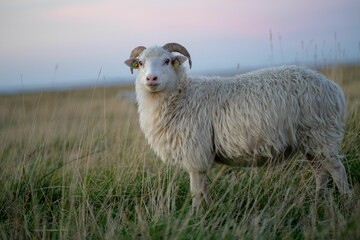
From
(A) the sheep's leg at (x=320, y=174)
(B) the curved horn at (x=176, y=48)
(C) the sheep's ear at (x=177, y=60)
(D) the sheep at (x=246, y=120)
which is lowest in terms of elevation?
(A) the sheep's leg at (x=320, y=174)

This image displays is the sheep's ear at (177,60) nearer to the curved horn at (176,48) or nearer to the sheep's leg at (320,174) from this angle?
the curved horn at (176,48)

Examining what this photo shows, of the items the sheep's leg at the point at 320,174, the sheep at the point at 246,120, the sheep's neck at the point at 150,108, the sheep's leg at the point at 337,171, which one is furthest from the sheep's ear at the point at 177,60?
the sheep's leg at the point at 337,171

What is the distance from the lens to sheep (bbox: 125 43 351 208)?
441 centimetres

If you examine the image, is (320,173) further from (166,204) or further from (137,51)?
(137,51)

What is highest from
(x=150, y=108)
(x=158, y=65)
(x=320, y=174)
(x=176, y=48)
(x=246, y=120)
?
(x=176, y=48)

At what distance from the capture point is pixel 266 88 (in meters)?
4.52

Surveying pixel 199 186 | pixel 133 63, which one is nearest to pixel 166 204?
pixel 199 186

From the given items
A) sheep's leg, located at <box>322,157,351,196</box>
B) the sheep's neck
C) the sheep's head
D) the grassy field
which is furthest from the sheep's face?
sheep's leg, located at <box>322,157,351,196</box>

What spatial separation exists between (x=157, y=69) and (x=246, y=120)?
1.24 m

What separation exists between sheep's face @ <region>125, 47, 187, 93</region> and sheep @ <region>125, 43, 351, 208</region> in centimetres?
1

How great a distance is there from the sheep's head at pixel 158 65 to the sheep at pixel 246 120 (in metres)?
0.01

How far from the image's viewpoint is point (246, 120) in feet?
14.7

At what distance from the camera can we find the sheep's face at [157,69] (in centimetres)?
464

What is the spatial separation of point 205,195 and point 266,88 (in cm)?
143
